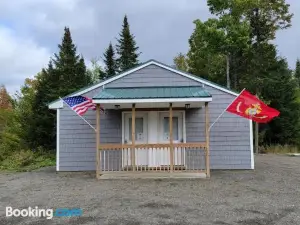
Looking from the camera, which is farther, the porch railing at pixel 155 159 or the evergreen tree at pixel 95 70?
the evergreen tree at pixel 95 70

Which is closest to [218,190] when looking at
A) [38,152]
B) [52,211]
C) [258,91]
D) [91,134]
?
[52,211]

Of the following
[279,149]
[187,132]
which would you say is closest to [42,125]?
[187,132]

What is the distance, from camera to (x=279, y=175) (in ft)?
35.6

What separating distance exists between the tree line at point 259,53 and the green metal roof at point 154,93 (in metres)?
11.7

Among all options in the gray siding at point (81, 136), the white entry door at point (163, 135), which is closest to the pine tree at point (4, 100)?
the gray siding at point (81, 136)

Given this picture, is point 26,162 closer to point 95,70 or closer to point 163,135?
point 163,135

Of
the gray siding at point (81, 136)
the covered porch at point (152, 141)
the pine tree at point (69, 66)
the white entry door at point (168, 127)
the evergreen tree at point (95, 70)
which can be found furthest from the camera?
the evergreen tree at point (95, 70)

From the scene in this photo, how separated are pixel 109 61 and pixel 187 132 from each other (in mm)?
20625

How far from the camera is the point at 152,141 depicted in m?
12.0

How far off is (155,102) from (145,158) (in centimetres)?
260

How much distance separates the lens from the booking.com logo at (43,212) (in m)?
6.17

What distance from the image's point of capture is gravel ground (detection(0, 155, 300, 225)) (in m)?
5.78

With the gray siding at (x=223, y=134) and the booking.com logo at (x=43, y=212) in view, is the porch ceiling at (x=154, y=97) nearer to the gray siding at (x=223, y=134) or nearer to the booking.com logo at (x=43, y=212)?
the gray siding at (x=223, y=134)

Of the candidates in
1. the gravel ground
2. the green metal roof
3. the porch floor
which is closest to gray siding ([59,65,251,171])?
the green metal roof
